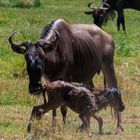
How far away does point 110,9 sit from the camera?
29.1 meters

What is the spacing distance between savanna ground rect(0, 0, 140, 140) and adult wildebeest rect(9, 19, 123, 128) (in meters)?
0.75

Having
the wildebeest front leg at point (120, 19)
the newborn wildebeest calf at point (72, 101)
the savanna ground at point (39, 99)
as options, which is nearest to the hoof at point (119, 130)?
the savanna ground at point (39, 99)

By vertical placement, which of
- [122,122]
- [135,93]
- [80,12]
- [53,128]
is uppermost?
[53,128]

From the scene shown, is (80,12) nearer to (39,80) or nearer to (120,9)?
(120,9)

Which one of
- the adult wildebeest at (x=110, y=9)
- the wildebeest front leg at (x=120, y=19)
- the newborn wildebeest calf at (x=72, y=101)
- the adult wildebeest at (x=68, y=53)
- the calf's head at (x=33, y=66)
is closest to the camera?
the newborn wildebeest calf at (x=72, y=101)

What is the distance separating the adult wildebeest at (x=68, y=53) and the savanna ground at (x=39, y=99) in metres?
0.75

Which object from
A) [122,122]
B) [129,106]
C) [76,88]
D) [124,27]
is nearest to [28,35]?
[124,27]

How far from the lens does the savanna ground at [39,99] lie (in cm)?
1055

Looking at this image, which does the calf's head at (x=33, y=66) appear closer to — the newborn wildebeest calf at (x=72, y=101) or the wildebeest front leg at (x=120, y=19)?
the newborn wildebeest calf at (x=72, y=101)

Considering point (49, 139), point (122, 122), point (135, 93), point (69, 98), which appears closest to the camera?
point (49, 139)

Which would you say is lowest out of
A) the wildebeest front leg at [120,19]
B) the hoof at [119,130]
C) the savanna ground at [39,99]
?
the wildebeest front leg at [120,19]

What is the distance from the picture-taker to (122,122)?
12.4 m

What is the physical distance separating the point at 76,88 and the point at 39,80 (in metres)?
0.62

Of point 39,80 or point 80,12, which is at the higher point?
point 39,80
